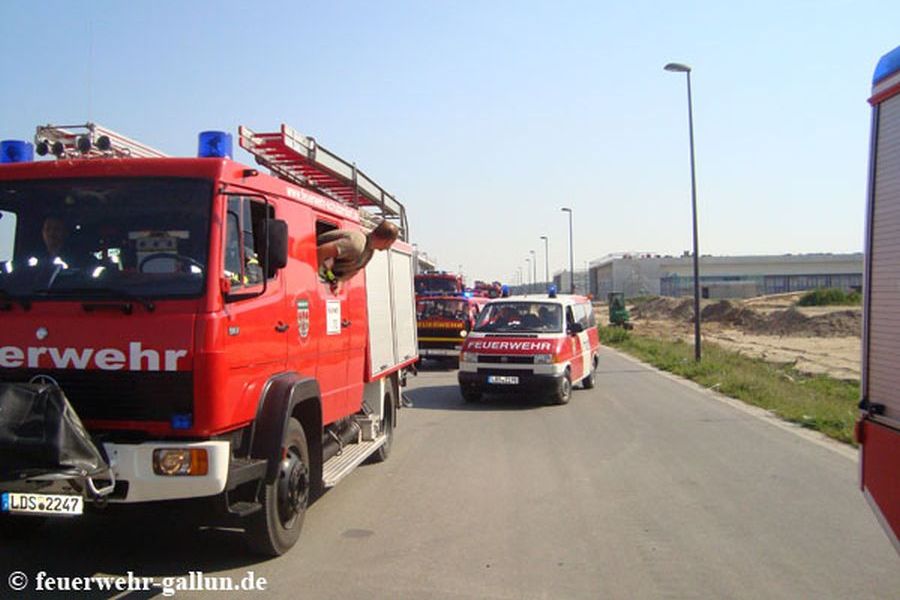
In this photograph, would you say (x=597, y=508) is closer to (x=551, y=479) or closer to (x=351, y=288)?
(x=551, y=479)

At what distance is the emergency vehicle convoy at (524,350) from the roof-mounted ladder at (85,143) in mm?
8917

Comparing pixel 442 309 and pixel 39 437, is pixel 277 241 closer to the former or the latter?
pixel 39 437

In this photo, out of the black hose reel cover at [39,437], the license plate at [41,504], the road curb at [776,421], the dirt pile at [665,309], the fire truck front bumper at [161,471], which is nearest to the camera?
the black hose reel cover at [39,437]

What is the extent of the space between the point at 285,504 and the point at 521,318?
9653 millimetres

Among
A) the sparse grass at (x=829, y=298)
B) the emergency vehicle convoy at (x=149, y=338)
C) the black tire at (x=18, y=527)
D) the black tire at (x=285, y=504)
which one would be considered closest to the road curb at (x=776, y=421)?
the black tire at (x=285, y=504)

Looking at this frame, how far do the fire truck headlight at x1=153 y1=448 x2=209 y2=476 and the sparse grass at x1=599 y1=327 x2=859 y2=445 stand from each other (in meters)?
8.91

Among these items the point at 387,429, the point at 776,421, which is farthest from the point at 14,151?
the point at 776,421

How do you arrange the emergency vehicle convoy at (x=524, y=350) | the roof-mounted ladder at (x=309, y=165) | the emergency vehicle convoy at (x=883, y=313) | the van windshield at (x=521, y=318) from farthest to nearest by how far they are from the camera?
1. the van windshield at (x=521, y=318)
2. the emergency vehicle convoy at (x=524, y=350)
3. the roof-mounted ladder at (x=309, y=165)
4. the emergency vehicle convoy at (x=883, y=313)

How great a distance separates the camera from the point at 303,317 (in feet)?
19.8

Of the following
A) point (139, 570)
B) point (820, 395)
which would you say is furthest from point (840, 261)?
point (139, 570)

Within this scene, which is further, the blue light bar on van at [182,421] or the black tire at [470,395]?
the black tire at [470,395]

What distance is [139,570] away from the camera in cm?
511

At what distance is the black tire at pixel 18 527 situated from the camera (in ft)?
18.0

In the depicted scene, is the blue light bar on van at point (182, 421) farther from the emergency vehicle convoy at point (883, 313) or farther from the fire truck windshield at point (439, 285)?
the fire truck windshield at point (439, 285)
